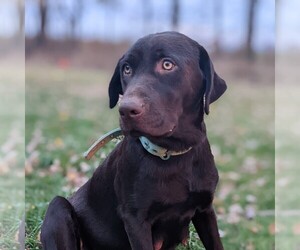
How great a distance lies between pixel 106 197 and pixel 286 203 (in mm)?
2244

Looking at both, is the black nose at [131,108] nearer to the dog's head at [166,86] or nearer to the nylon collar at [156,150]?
the dog's head at [166,86]

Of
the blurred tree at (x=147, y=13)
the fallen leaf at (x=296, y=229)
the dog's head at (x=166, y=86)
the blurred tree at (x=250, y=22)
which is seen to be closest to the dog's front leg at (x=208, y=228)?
the dog's head at (x=166, y=86)

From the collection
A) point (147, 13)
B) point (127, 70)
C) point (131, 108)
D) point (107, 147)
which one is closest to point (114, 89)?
point (127, 70)

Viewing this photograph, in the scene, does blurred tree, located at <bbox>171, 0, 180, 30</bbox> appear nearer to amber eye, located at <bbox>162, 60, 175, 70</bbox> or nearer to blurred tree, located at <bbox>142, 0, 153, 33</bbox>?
blurred tree, located at <bbox>142, 0, 153, 33</bbox>

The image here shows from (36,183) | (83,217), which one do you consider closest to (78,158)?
(36,183)

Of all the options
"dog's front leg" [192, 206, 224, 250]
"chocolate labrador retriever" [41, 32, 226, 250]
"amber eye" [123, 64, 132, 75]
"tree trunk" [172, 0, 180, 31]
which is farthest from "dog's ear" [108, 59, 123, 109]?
"tree trunk" [172, 0, 180, 31]

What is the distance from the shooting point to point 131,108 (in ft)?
5.93

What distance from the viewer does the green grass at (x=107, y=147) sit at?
3.32m

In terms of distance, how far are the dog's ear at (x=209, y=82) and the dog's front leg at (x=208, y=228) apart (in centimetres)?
40

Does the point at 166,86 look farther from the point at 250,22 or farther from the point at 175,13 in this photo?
the point at 250,22

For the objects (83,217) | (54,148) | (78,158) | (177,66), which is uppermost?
(177,66)

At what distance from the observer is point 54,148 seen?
4977mm

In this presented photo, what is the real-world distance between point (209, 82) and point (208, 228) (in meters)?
0.55

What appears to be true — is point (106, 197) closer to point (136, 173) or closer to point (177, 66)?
point (136, 173)
